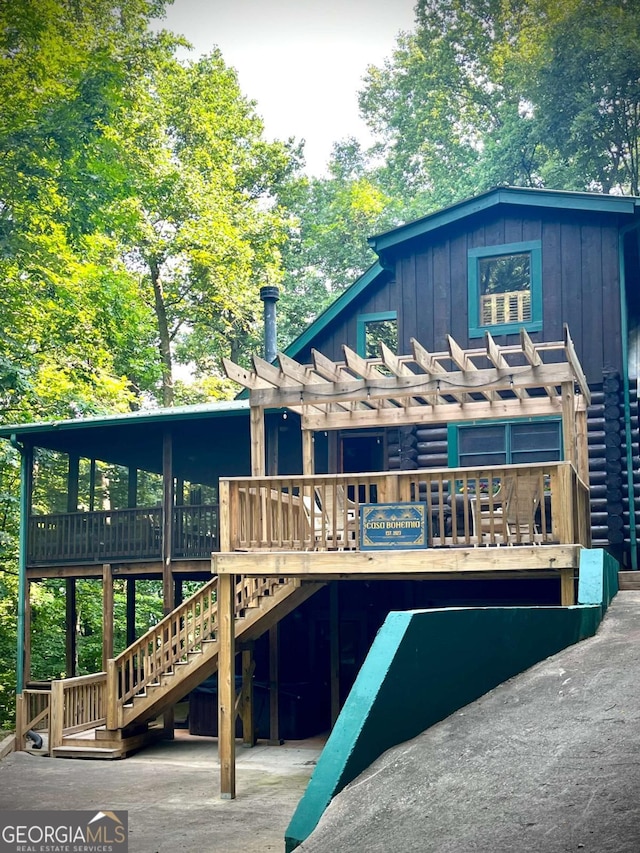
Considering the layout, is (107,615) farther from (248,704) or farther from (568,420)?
(568,420)

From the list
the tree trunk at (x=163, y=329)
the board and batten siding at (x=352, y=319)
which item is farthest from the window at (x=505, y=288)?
→ the tree trunk at (x=163, y=329)

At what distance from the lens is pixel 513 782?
16.1ft

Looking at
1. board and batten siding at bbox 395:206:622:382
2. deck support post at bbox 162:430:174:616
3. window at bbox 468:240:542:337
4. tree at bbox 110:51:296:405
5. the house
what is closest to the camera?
the house

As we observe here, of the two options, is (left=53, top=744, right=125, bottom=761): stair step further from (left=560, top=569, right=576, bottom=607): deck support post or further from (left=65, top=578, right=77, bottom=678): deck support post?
(left=560, top=569, right=576, bottom=607): deck support post

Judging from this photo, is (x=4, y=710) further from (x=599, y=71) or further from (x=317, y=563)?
(x=599, y=71)

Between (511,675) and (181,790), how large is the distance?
7184mm

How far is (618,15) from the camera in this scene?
38.4 meters

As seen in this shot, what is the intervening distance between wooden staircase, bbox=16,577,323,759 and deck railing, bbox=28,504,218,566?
84.9 inches

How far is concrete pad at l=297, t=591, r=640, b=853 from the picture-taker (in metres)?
4.34

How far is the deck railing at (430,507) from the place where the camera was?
11492 mm

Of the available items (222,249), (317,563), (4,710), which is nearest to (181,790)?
(317,563)

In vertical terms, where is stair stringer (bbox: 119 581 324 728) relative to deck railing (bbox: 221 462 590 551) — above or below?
below

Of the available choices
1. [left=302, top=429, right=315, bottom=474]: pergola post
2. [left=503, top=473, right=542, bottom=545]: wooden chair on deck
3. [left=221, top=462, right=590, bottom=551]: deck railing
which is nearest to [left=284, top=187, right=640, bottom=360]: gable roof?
[left=302, top=429, right=315, bottom=474]: pergola post

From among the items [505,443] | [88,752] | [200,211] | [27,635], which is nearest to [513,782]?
[88,752]
